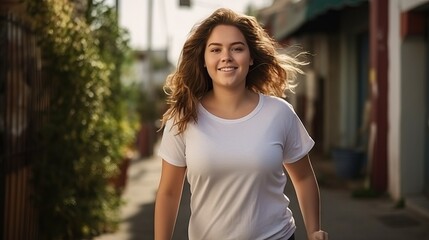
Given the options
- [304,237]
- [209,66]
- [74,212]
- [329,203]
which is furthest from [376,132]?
[209,66]

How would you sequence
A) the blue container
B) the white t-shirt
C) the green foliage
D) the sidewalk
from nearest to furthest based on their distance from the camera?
1. the white t-shirt
2. the green foliage
3. the sidewalk
4. the blue container

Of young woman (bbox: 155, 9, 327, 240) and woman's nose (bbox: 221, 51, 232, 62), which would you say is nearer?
young woman (bbox: 155, 9, 327, 240)

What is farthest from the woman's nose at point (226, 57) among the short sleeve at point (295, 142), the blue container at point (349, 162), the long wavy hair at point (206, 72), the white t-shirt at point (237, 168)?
the blue container at point (349, 162)

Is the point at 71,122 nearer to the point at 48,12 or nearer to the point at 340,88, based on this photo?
the point at 48,12

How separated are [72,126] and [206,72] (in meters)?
3.71

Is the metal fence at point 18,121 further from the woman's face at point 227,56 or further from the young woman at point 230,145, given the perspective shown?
the woman's face at point 227,56

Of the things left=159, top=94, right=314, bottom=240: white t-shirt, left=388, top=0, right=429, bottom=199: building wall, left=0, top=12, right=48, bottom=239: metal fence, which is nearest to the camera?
left=159, top=94, right=314, bottom=240: white t-shirt

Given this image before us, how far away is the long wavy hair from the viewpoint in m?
3.04

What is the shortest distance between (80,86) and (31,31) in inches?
28.2

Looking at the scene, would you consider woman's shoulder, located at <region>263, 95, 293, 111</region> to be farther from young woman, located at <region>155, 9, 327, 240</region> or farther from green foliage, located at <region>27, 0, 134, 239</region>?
green foliage, located at <region>27, 0, 134, 239</region>

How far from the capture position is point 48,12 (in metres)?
6.17

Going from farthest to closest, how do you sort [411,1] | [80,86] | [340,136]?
[340,136], [411,1], [80,86]

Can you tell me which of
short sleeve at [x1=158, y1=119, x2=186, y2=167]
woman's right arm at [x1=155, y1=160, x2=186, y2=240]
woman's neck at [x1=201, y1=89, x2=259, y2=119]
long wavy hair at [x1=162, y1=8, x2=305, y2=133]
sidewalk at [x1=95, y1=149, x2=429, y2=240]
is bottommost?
sidewalk at [x1=95, y1=149, x2=429, y2=240]

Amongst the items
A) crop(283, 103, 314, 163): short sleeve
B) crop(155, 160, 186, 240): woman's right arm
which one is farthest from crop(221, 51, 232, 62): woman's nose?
crop(155, 160, 186, 240): woman's right arm
